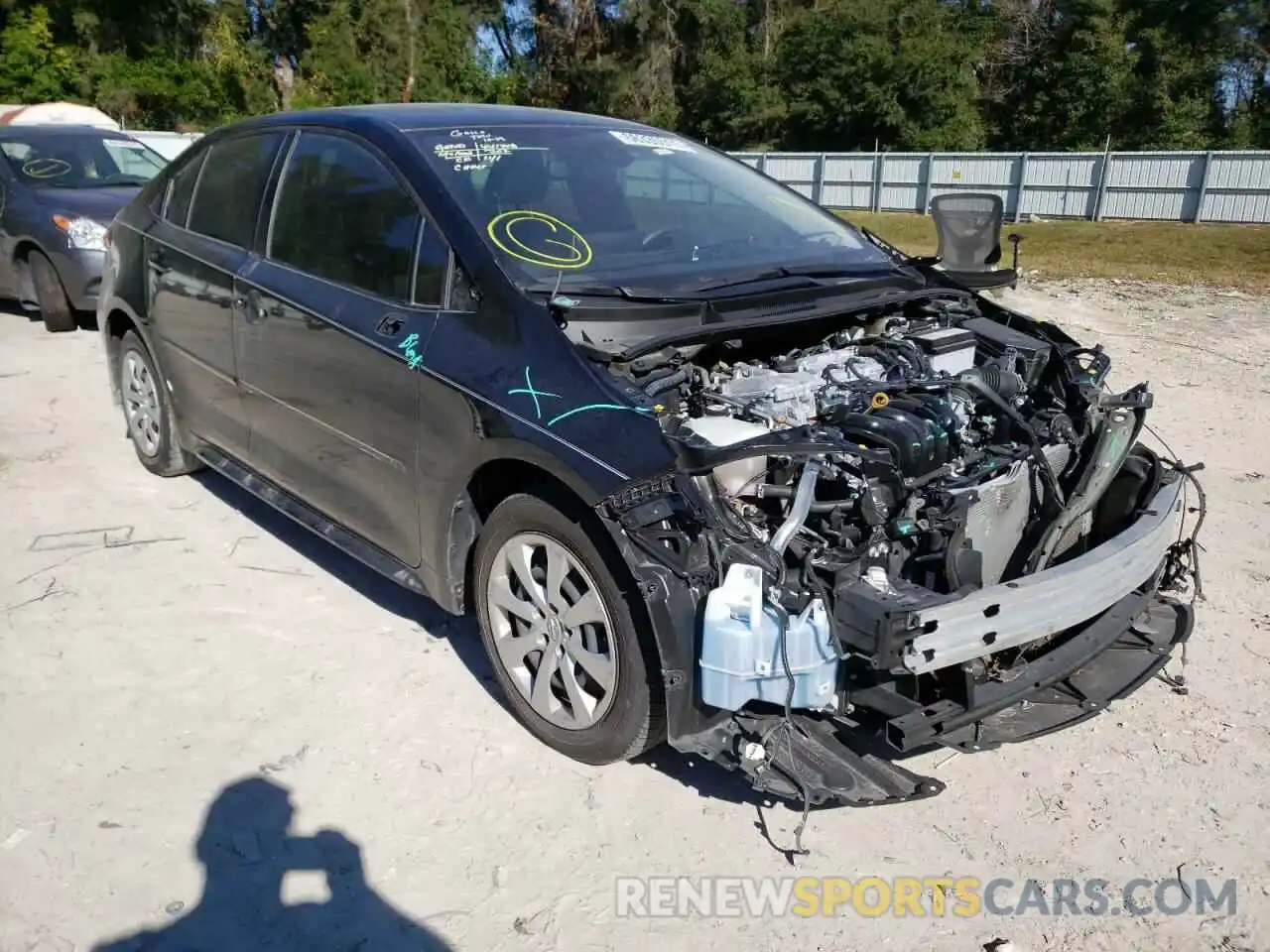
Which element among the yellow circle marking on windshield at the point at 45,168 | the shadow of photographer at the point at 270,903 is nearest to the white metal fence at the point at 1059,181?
the yellow circle marking on windshield at the point at 45,168

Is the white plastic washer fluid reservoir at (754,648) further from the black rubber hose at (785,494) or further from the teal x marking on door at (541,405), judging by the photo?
the teal x marking on door at (541,405)

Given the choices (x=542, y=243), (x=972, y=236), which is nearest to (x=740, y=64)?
(x=972, y=236)

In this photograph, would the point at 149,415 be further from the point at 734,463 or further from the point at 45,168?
the point at 45,168

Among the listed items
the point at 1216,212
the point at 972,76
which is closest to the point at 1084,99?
the point at 972,76

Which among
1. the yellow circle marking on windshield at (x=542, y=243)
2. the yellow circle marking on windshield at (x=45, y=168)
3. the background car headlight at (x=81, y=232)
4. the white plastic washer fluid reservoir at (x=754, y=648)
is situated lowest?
the white plastic washer fluid reservoir at (x=754, y=648)

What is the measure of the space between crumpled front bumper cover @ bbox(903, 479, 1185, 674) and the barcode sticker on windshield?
7.86ft

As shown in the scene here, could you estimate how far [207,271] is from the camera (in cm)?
434

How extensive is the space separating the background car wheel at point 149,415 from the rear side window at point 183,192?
0.69 m

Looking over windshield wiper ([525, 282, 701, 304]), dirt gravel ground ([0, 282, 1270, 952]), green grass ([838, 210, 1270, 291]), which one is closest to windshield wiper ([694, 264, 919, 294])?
windshield wiper ([525, 282, 701, 304])

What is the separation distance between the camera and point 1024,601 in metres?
2.67

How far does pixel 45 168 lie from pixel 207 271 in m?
6.11

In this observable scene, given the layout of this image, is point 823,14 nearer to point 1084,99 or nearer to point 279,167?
point 1084,99

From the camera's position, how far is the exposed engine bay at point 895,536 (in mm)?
2564

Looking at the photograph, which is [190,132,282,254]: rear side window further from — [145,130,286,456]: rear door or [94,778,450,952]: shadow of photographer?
[94,778,450,952]: shadow of photographer
